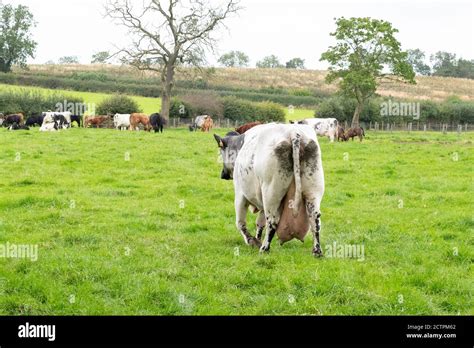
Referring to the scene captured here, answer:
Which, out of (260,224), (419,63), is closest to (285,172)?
(260,224)

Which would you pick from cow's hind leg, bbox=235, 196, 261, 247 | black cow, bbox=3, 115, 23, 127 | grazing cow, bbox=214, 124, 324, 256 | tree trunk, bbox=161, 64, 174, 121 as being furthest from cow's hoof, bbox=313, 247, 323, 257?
tree trunk, bbox=161, 64, 174, 121

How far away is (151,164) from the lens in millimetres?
20656

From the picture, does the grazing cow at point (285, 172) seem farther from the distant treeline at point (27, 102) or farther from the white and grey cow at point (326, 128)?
the distant treeline at point (27, 102)

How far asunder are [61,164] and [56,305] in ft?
45.4

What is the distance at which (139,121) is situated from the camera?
1668 inches

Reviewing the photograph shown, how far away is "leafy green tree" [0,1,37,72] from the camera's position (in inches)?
2207

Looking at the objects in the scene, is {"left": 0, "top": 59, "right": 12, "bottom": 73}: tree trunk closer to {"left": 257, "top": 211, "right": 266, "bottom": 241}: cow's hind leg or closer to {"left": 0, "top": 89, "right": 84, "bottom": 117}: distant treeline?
{"left": 0, "top": 89, "right": 84, "bottom": 117}: distant treeline

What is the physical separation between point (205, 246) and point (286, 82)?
91.1 meters

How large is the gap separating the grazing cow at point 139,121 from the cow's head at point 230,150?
31.1 metres

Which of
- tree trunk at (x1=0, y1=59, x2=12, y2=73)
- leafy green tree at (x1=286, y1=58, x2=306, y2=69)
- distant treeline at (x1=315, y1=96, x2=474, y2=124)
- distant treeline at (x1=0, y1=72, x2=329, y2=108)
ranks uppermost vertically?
leafy green tree at (x1=286, y1=58, x2=306, y2=69)

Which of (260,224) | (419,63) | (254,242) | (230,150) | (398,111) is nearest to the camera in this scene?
(254,242)

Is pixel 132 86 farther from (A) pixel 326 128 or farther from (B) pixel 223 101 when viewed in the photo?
(A) pixel 326 128

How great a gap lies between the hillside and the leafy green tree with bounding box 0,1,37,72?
330 inches

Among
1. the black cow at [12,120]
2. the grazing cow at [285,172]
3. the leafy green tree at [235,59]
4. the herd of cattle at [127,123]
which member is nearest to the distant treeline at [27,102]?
the herd of cattle at [127,123]
